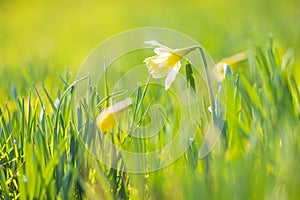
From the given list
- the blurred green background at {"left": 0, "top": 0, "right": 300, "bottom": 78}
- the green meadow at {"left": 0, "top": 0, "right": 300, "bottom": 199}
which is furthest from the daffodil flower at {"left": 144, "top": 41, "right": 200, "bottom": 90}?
the blurred green background at {"left": 0, "top": 0, "right": 300, "bottom": 78}

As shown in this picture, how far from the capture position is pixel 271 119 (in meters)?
1.00

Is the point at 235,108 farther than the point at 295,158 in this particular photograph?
Yes

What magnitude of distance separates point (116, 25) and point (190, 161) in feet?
12.5

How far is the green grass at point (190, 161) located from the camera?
768mm

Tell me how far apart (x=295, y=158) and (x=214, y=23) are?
111 inches

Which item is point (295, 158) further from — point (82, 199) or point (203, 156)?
point (82, 199)

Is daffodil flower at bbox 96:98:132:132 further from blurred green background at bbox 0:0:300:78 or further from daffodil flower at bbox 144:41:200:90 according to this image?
blurred green background at bbox 0:0:300:78

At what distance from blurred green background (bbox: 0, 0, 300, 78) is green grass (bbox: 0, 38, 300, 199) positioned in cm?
70

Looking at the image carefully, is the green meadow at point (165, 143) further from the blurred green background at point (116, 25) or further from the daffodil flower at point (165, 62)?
the blurred green background at point (116, 25)

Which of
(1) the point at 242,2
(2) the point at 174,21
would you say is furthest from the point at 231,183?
(1) the point at 242,2

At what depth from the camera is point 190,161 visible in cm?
90

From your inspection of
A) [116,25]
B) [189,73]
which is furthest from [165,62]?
[116,25]

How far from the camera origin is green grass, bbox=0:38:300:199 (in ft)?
2.52

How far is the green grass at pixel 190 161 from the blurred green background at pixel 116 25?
2.28 ft
